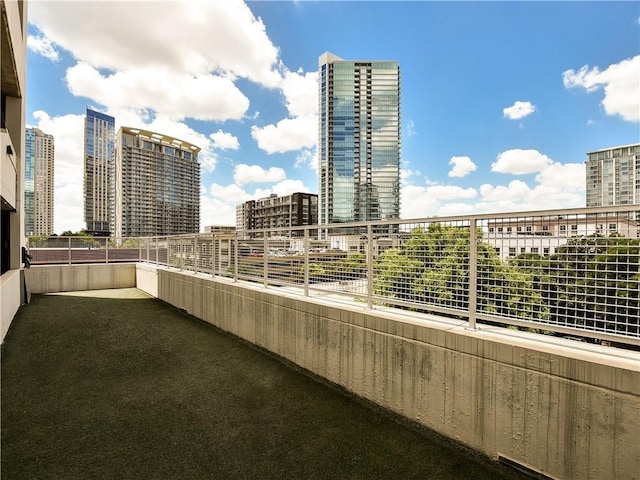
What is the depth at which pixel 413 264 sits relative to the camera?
3.41 metres

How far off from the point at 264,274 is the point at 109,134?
12905 centimetres

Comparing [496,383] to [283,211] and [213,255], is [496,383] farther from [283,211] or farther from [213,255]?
[283,211]

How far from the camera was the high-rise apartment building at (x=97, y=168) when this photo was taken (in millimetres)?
83500

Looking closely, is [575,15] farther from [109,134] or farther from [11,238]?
[109,134]

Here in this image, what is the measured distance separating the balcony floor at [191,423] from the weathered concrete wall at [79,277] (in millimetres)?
7032

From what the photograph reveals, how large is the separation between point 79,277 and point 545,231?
14.5 meters

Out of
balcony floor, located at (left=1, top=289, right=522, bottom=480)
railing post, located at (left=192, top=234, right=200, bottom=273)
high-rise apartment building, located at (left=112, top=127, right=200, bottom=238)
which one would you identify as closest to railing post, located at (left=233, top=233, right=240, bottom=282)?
balcony floor, located at (left=1, top=289, right=522, bottom=480)

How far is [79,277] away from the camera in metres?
11.6

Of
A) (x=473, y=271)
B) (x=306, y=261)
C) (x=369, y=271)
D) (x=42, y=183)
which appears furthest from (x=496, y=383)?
(x=42, y=183)

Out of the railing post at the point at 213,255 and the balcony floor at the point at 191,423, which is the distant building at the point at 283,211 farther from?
the balcony floor at the point at 191,423

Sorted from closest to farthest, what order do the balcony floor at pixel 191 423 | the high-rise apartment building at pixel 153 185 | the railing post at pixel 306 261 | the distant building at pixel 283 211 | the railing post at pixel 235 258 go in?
the balcony floor at pixel 191 423
the railing post at pixel 306 261
the railing post at pixel 235 258
the high-rise apartment building at pixel 153 185
the distant building at pixel 283 211

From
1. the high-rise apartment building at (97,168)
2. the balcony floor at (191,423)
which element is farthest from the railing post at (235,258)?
the high-rise apartment building at (97,168)

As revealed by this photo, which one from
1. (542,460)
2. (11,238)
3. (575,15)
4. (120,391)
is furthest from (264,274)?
(575,15)

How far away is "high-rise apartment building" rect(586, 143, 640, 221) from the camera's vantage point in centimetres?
5319
